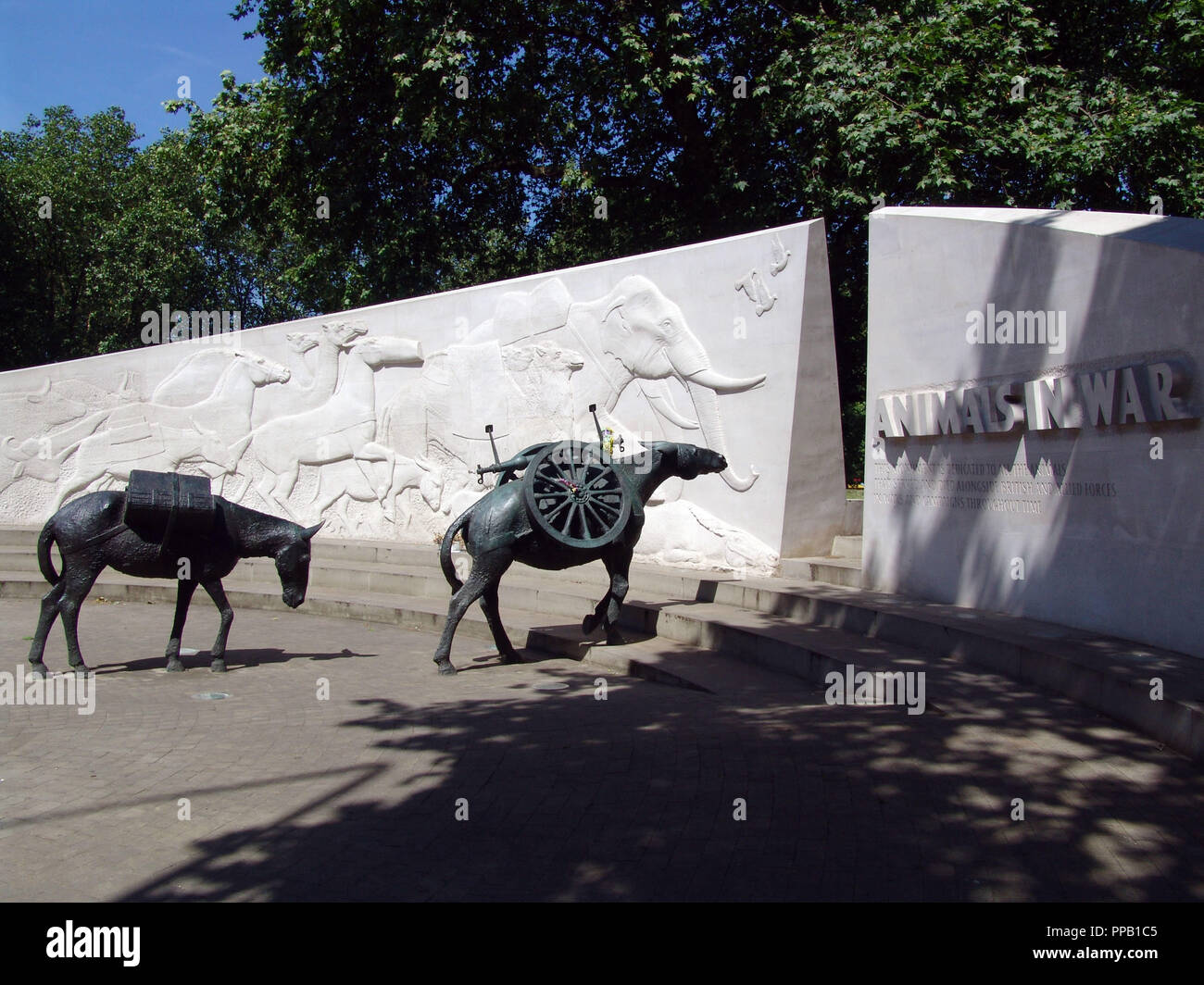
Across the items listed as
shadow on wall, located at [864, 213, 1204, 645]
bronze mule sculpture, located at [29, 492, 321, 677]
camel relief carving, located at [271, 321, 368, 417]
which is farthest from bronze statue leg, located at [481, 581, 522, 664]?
camel relief carving, located at [271, 321, 368, 417]

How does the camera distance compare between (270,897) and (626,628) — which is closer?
(270,897)

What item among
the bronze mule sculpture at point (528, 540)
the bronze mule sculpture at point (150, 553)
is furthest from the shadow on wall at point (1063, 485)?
the bronze mule sculpture at point (150, 553)

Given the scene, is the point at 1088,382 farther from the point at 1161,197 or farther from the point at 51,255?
the point at 51,255

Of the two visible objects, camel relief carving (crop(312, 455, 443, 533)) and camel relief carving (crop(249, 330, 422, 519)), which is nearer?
camel relief carving (crop(312, 455, 443, 533))

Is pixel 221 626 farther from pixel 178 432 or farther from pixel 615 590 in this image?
pixel 178 432

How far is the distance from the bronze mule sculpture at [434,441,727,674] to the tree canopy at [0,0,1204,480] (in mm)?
6930

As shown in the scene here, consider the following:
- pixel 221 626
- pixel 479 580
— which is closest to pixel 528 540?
pixel 479 580

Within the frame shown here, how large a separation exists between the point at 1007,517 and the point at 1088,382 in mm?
1403

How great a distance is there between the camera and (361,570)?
43.0 ft

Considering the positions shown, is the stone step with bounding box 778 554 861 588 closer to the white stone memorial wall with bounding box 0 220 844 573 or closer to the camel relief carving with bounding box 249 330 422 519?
the white stone memorial wall with bounding box 0 220 844 573

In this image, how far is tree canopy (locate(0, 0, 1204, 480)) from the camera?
13.6 m

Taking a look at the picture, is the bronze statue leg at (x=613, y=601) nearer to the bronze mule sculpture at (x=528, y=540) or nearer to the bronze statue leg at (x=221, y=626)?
the bronze mule sculpture at (x=528, y=540)

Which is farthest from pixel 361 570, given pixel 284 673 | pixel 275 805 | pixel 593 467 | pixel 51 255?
pixel 51 255

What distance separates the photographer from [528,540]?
Answer: 8453 mm
